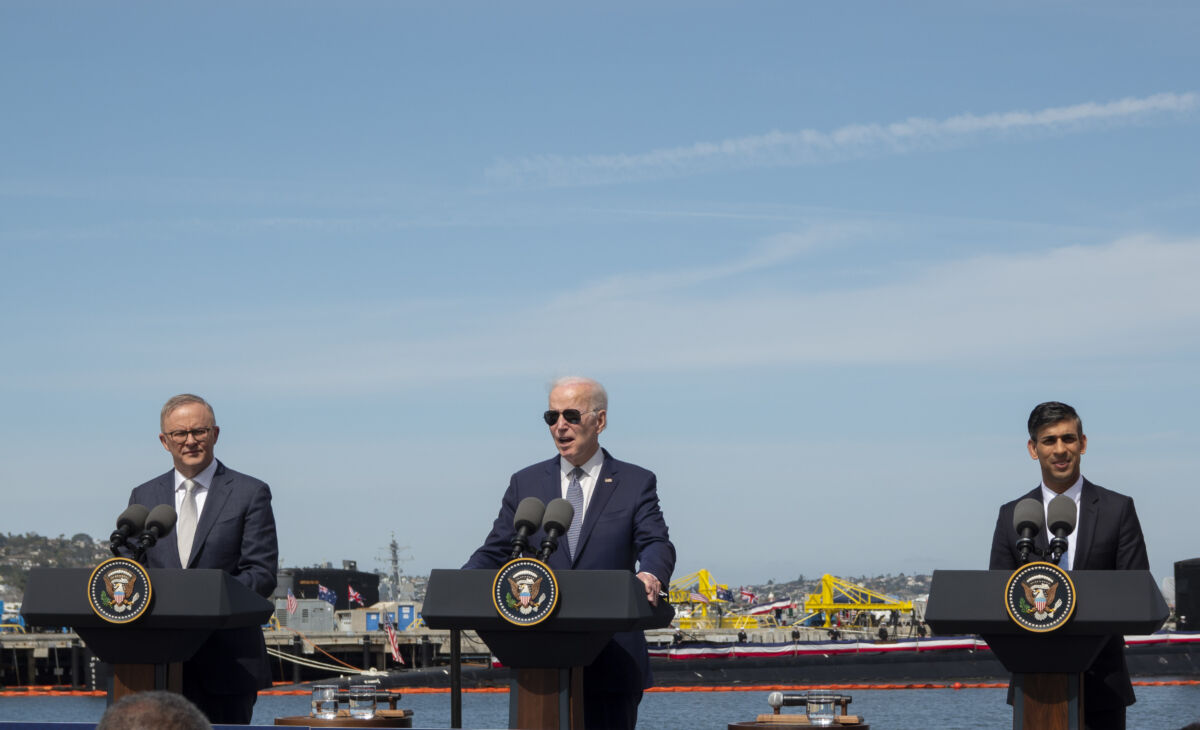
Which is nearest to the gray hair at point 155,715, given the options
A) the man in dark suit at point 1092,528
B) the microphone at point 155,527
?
the microphone at point 155,527

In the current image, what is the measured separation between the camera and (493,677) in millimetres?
71250

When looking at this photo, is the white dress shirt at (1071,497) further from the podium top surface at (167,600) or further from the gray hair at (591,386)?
the podium top surface at (167,600)

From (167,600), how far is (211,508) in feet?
2.60

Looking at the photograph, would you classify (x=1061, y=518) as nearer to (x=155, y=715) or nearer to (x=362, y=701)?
(x=155, y=715)

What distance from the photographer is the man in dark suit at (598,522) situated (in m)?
6.39

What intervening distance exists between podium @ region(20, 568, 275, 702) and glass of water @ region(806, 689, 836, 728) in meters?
7.45

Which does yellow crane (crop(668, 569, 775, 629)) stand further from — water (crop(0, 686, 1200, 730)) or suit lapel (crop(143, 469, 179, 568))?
suit lapel (crop(143, 469, 179, 568))

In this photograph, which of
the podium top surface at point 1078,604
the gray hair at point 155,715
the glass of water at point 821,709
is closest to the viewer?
the gray hair at point 155,715

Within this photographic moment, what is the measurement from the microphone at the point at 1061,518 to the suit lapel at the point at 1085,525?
0.38 m

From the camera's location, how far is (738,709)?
2470 inches

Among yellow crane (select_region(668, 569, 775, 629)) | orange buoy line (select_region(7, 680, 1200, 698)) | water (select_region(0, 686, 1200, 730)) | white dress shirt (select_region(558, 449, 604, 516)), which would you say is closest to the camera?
white dress shirt (select_region(558, 449, 604, 516))

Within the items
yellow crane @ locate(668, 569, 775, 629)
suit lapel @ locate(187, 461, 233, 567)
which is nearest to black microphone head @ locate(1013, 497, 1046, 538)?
suit lapel @ locate(187, 461, 233, 567)

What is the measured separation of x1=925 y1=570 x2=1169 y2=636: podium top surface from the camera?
554 cm

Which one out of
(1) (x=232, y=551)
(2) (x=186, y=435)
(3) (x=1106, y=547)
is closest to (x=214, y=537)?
(1) (x=232, y=551)
